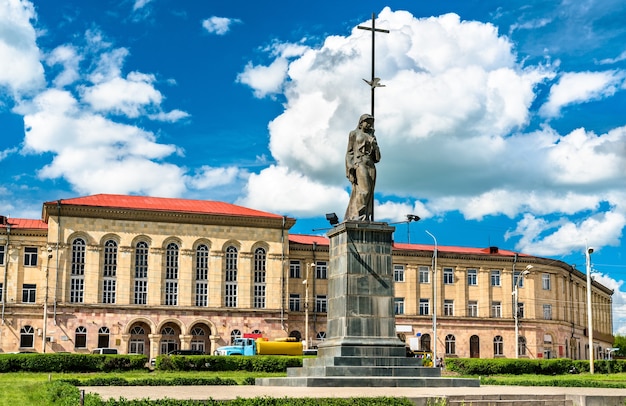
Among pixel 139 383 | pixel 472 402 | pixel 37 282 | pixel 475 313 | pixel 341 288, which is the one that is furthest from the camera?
pixel 475 313

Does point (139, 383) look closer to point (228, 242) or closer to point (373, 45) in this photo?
point (373, 45)

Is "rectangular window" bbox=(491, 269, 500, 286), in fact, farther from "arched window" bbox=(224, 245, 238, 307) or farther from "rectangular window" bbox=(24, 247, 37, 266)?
"rectangular window" bbox=(24, 247, 37, 266)

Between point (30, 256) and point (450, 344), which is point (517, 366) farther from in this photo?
point (30, 256)

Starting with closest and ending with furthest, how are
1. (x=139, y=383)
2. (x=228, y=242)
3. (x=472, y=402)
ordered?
(x=472, y=402)
(x=139, y=383)
(x=228, y=242)

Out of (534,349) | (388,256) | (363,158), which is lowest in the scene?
(534,349)

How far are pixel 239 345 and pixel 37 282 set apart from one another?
1641cm

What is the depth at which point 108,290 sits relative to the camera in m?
61.8

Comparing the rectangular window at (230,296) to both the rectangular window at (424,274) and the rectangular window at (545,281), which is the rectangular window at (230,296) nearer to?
the rectangular window at (424,274)

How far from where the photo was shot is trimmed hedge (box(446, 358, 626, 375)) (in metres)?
48.2

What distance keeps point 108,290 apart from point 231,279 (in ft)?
31.4

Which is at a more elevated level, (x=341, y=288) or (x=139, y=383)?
(x=341, y=288)

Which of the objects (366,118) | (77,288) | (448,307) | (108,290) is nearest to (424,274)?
(448,307)

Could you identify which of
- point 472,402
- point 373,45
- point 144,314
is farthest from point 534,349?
point 472,402

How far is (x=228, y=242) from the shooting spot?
65000 millimetres
